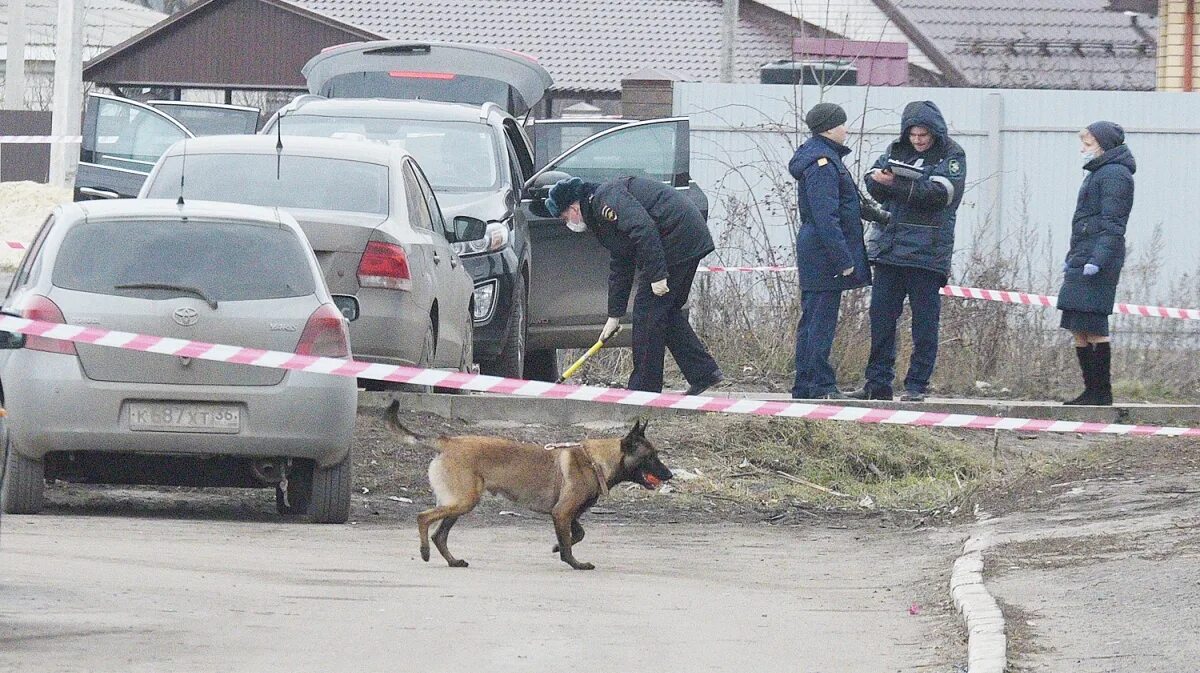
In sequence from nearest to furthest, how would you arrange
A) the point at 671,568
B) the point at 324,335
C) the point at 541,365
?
the point at 671,568 < the point at 324,335 < the point at 541,365

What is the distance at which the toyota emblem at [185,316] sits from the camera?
901 cm

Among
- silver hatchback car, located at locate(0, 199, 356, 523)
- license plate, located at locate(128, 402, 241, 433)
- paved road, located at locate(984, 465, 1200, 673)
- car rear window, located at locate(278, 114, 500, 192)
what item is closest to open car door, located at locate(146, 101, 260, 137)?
car rear window, located at locate(278, 114, 500, 192)

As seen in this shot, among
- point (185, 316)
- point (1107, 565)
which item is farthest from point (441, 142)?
point (1107, 565)

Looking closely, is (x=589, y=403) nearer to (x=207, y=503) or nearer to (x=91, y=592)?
(x=207, y=503)

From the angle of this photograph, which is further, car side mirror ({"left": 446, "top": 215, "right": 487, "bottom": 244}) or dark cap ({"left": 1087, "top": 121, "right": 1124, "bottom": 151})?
dark cap ({"left": 1087, "top": 121, "right": 1124, "bottom": 151})

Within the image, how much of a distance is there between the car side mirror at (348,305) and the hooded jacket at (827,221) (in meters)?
3.27

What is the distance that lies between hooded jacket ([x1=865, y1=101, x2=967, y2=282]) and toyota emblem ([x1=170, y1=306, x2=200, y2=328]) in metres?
5.02

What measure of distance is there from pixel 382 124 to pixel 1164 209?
383 inches

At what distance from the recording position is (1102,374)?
43.3ft

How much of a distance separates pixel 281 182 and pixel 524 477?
301 cm

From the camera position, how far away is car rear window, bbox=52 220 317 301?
9102mm

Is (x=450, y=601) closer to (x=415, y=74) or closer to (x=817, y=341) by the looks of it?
(x=817, y=341)

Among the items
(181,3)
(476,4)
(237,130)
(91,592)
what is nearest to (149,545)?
(91,592)

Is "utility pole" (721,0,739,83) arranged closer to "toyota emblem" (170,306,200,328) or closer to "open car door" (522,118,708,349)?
"open car door" (522,118,708,349)
